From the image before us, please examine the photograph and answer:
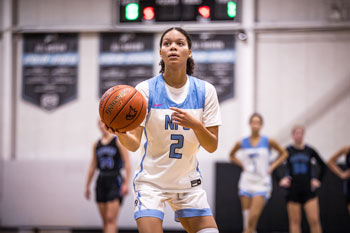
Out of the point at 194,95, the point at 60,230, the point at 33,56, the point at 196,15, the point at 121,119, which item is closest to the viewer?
the point at 121,119

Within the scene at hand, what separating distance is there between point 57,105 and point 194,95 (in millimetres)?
7074

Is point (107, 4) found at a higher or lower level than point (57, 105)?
higher

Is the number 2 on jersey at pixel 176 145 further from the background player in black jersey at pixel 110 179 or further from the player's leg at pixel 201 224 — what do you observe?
the background player in black jersey at pixel 110 179

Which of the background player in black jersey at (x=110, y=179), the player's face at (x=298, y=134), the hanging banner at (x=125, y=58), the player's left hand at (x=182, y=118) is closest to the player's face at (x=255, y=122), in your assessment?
the player's face at (x=298, y=134)

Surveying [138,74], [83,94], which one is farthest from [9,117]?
[138,74]

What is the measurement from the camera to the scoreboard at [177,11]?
19.1ft

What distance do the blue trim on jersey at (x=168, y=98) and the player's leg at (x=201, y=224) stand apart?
0.81m

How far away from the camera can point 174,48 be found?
123 inches

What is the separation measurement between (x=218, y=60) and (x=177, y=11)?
346 centimetres

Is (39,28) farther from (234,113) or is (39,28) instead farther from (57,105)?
(234,113)

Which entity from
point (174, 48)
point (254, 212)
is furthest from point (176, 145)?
point (254, 212)

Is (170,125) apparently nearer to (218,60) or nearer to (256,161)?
(256,161)

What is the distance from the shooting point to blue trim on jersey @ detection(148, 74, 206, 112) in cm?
315

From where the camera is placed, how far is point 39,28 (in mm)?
9711
